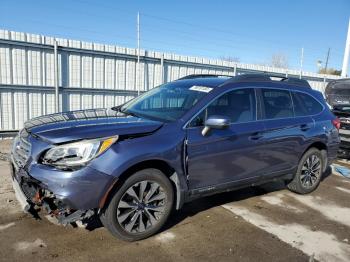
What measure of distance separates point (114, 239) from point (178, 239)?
0.72m

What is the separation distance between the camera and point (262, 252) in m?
3.67

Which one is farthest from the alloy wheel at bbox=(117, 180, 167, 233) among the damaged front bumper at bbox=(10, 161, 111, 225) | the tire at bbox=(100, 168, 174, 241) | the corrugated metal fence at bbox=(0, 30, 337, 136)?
A: the corrugated metal fence at bbox=(0, 30, 337, 136)

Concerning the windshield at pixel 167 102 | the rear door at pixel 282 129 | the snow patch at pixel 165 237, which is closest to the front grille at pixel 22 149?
the windshield at pixel 167 102

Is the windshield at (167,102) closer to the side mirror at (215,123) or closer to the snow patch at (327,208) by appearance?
the side mirror at (215,123)

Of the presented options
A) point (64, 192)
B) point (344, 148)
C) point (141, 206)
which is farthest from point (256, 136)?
point (344, 148)

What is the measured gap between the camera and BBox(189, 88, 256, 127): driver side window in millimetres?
4090

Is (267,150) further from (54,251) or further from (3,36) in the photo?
(3,36)

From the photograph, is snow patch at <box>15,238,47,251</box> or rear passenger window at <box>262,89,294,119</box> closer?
snow patch at <box>15,238,47,251</box>

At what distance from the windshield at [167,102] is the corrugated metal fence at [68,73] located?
4.79 m

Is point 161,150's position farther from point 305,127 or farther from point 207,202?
point 305,127

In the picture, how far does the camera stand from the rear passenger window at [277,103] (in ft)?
15.9

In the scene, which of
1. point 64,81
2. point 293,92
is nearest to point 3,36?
point 64,81

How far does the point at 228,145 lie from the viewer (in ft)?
13.8

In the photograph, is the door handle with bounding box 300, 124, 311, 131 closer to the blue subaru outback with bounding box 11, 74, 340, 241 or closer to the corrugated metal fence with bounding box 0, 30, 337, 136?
the blue subaru outback with bounding box 11, 74, 340, 241
